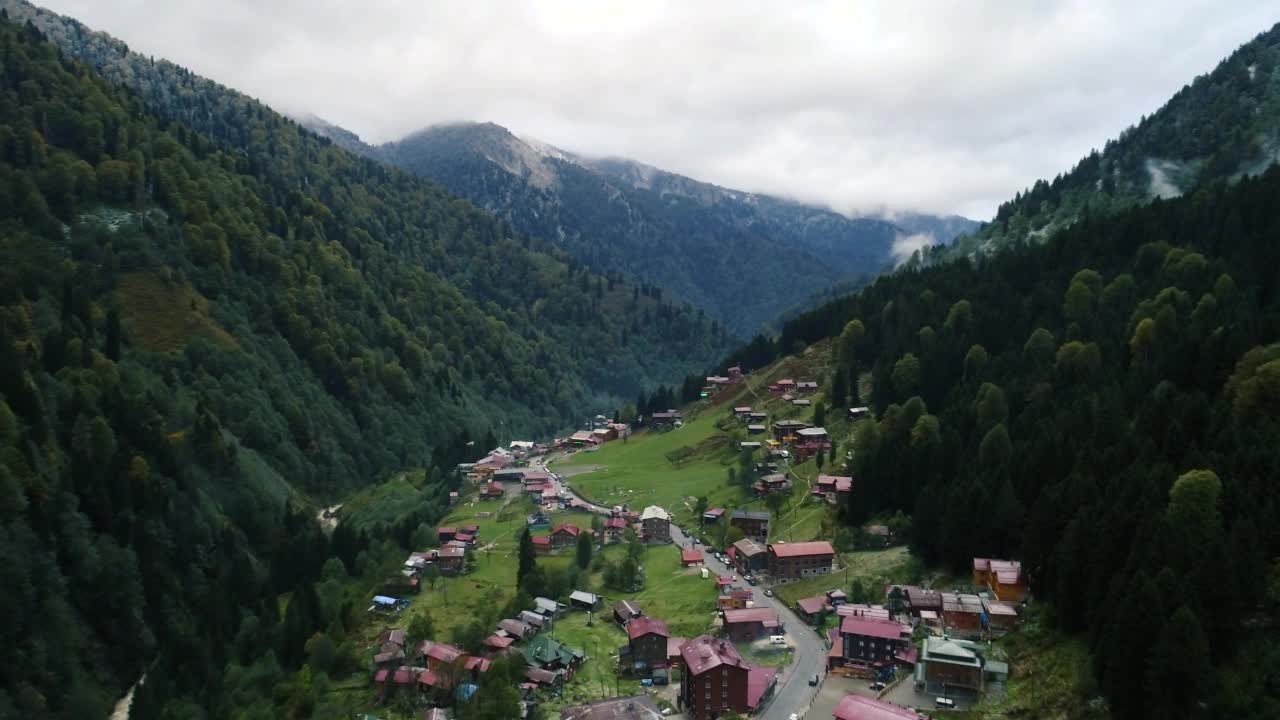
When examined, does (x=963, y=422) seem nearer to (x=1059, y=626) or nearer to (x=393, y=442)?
(x=1059, y=626)

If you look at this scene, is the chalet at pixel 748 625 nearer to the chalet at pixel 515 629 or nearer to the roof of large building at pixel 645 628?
the roof of large building at pixel 645 628

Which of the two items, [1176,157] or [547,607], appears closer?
[547,607]

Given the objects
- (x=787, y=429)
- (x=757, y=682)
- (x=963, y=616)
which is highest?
(x=787, y=429)

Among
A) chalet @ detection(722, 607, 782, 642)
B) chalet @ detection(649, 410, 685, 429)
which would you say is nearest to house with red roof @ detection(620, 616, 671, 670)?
chalet @ detection(722, 607, 782, 642)

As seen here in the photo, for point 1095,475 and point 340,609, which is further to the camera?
point 340,609

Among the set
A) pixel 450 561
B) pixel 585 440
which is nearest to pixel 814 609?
pixel 450 561

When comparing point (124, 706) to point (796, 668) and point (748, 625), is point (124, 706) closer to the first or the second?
point (748, 625)

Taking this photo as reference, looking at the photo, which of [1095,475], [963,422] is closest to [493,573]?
[963,422]

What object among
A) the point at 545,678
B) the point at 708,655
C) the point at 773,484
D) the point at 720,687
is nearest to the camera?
the point at 720,687
